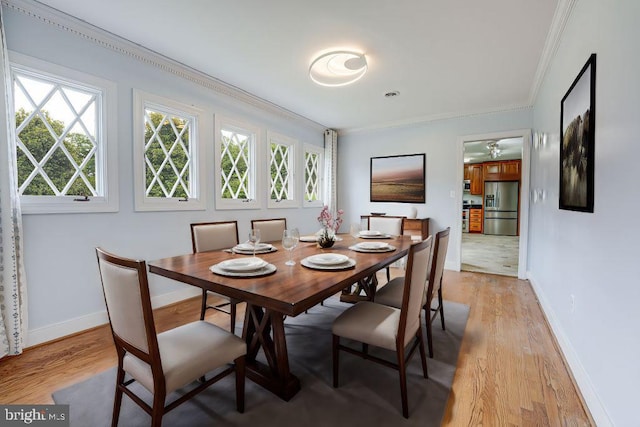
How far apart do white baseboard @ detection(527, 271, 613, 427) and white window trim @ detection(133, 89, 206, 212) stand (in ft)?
11.2

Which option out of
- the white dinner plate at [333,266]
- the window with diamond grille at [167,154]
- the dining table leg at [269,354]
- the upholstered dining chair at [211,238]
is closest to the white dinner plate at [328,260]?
the white dinner plate at [333,266]

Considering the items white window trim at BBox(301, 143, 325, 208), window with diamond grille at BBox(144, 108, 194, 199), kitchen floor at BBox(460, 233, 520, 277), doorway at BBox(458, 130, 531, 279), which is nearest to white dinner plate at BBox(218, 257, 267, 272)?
window with diamond grille at BBox(144, 108, 194, 199)

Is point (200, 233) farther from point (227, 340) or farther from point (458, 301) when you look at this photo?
point (458, 301)

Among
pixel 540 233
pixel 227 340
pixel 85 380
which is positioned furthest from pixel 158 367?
pixel 540 233

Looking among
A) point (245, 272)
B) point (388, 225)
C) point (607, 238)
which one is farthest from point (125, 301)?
point (388, 225)

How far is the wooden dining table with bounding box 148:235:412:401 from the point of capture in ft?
3.80

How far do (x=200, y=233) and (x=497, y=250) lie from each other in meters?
6.16

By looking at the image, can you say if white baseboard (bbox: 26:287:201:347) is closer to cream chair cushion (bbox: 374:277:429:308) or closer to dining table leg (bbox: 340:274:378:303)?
dining table leg (bbox: 340:274:378:303)

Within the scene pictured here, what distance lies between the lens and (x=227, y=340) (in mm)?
1349

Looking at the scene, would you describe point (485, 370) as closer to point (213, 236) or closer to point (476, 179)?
point (213, 236)

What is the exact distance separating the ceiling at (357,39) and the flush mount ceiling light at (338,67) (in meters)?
0.07

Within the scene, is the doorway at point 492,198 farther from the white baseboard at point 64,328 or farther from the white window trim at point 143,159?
the white baseboard at point 64,328

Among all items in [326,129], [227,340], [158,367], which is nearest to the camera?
[158,367]

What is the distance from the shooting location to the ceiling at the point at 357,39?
203 cm
